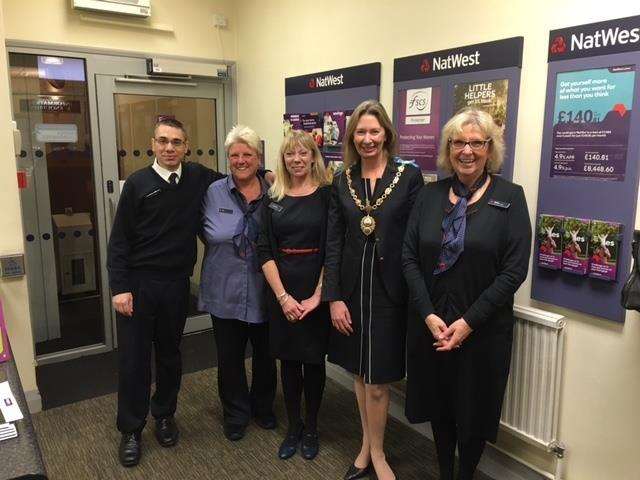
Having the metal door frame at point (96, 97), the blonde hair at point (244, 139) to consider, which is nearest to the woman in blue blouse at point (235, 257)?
the blonde hair at point (244, 139)

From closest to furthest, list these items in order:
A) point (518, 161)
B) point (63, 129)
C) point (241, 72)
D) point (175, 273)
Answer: point (518, 161) → point (175, 273) → point (63, 129) → point (241, 72)

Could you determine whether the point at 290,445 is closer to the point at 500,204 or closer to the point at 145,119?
the point at 500,204

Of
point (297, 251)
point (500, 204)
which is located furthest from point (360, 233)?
point (500, 204)

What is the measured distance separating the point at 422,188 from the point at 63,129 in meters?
2.57

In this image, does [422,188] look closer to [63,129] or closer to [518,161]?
[518,161]

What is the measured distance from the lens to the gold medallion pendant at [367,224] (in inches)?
81.7

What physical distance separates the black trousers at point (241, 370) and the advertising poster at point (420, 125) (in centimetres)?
114

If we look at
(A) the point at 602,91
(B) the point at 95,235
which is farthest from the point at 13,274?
(A) the point at 602,91

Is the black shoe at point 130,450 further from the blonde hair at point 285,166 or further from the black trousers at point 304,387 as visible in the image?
the blonde hair at point 285,166

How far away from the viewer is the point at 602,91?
188 centimetres

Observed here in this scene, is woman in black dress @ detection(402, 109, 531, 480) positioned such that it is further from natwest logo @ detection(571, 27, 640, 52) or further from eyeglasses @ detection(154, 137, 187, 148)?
eyeglasses @ detection(154, 137, 187, 148)

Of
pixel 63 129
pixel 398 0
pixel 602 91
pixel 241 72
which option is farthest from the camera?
pixel 241 72

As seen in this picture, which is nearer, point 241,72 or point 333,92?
point 333,92

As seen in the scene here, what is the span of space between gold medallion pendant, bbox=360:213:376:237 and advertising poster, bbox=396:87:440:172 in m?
0.65
